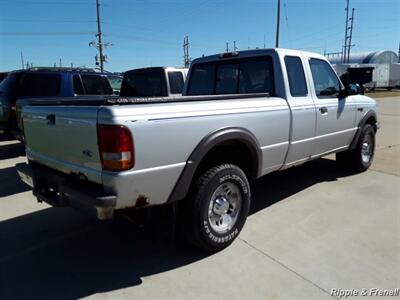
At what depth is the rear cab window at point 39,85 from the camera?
8.06 metres

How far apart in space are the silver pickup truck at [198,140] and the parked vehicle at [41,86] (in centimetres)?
445

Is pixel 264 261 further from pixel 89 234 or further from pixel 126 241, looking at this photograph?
pixel 89 234

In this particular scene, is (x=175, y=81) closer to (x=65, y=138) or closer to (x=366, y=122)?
(x=366, y=122)

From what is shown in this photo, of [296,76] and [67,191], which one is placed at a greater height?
[296,76]

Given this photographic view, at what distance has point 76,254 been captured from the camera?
11.5 feet

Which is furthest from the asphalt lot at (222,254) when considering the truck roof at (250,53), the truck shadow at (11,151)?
the truck shadow at (11,151)

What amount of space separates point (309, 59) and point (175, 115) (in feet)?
9.09

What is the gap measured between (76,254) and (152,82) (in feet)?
16.4

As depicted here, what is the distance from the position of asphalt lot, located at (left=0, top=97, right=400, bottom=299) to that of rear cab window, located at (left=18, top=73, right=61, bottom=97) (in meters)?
3.79

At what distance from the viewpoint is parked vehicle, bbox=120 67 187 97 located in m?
7.66

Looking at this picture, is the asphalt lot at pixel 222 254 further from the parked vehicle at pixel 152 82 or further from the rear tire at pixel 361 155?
the parked vehicle at pixel 152 82

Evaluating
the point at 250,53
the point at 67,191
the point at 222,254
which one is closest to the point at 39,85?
the point at 250,53

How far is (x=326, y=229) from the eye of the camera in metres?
3.92

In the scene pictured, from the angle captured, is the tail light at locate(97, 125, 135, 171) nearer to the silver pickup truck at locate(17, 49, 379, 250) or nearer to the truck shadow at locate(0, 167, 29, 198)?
the silver pickup truck at locate(17, 49, 379, 250)
